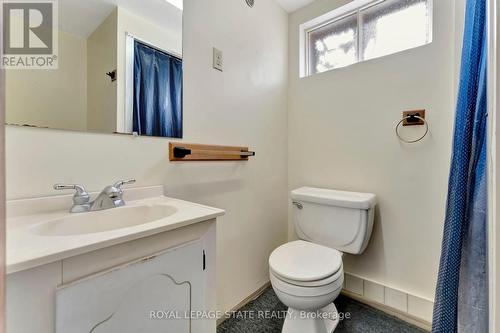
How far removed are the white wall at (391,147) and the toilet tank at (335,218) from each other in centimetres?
16

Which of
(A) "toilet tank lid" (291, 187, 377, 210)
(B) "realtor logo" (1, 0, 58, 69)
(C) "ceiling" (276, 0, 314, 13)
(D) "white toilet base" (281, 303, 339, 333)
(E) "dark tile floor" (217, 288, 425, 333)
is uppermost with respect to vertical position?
(C) "ceiling" (276, 0, 314, 13)

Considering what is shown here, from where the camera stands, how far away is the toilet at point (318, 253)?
0.99 meters

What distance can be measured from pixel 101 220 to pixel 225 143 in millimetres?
746

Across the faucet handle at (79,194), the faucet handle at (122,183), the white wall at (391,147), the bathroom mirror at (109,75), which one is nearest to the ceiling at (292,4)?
the white wall at (391,147)

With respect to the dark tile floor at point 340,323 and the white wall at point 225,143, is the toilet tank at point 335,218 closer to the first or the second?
the white wall at point 225,143

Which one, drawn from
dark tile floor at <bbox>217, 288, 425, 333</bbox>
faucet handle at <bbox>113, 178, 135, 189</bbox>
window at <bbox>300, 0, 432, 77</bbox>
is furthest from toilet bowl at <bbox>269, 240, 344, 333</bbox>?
window at <bbox>300, 0, 432, 77</bbox>

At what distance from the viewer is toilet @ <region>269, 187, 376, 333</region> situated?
3.24 ft

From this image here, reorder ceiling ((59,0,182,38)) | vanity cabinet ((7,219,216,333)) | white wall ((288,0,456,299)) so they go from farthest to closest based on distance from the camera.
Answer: white wall ((288,0,456,299)) < ceiling ((59,0,182,38)) < vanity cabinet ((7,219,216,333))

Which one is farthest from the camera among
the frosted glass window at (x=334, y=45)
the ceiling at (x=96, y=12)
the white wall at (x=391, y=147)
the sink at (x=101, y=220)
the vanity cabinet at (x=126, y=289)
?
the frosted glass window at (x=334, y=45)

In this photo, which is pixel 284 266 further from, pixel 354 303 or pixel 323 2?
pixel 323 2

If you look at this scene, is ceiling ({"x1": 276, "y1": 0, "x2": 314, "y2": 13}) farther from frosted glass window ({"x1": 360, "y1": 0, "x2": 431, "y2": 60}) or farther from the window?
frosted glass window ({"x1": 360, "y1": 0, "x2": 431, "y2": 60})

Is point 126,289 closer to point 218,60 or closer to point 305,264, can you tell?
point 305,264

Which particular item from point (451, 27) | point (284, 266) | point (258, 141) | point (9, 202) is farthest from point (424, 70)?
point (9, 202)

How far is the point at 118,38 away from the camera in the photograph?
2.94ft
